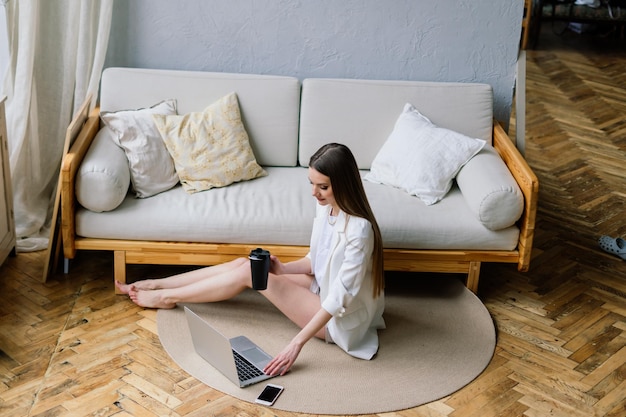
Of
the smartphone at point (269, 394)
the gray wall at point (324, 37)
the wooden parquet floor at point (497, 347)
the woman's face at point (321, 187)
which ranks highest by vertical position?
the gray wall at point (324, 37)

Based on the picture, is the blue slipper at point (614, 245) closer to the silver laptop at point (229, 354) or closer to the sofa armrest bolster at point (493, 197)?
the sofa armrest bolster at point (493, 197)

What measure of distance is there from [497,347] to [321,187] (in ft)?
3.12

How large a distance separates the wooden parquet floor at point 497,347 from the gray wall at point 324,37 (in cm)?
95

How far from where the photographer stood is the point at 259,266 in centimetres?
286

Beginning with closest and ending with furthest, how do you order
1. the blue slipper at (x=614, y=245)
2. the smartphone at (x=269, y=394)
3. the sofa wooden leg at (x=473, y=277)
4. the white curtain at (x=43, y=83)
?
1. the smartphone at (x=269, y=394)
2. the sofa wooden leg at (x=473, y=277)
3. the white curtain at (x=43, y=83)
4. the blue slipper at (x=614, y=245)

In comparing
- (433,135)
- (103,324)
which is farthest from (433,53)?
(103,324)

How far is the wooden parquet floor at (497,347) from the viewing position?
280cm

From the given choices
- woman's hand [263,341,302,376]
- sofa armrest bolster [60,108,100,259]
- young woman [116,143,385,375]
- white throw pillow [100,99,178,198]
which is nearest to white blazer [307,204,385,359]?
young woman [116,143,385,375]

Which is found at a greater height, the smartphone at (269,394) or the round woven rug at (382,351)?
the smartphone at (269,394)

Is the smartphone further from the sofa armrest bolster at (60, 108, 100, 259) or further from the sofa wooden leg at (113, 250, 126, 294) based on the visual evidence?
the sofa armrest bolster at (60, 108, 100, 259)

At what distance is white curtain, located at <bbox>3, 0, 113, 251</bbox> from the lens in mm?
3605

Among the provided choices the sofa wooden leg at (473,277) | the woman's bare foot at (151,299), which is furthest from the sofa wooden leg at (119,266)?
the sofa wooden leg at (473,277)

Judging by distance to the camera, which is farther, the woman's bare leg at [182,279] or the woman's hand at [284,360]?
the woman's bare leg at [182,279]

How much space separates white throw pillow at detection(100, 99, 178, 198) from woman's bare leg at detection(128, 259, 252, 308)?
405 millimetres
